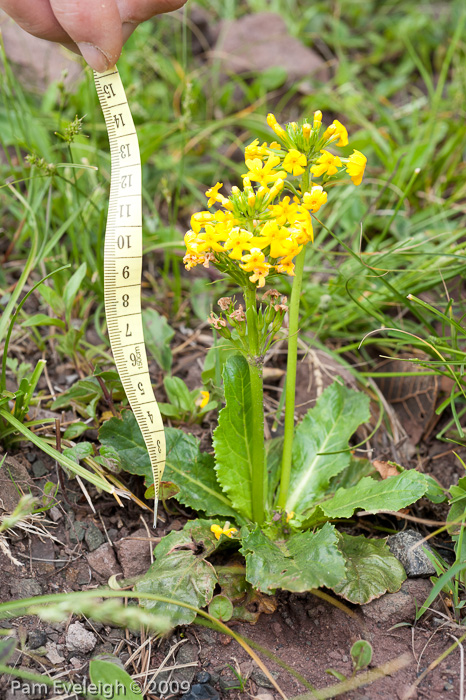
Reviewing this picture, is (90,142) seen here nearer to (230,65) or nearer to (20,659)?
(230,65)

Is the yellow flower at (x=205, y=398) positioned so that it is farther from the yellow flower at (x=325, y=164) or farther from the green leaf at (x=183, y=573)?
the yellow flower at (x=325, y=164)

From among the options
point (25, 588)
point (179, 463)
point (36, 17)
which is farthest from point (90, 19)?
point (25, 588)

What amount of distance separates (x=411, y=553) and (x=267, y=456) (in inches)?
30.7

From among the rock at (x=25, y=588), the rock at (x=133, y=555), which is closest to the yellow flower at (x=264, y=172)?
the rock at (x=133, y=555)

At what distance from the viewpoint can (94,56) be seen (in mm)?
2105

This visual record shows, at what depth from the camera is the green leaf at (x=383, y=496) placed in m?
2.21

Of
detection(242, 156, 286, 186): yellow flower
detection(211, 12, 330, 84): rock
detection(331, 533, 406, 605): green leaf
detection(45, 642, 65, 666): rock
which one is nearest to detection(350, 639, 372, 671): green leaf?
detection(331, 533, 406, 605): green leaf

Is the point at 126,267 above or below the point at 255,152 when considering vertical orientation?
below

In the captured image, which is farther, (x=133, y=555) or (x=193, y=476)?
(x=193, y=476)

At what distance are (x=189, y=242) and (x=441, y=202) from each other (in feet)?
9.21

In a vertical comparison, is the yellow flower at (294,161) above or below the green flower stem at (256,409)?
above

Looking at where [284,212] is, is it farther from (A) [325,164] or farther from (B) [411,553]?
(B) [411,553]

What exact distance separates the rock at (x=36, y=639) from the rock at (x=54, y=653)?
0.8 inches

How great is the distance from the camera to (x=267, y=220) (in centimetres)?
201
